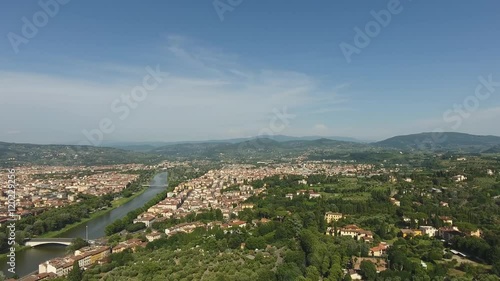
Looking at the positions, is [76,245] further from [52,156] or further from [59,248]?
[52,156]

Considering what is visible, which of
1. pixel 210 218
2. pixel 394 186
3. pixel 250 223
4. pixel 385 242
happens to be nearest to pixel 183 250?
pixel 250 223

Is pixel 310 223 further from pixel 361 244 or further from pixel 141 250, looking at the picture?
pixel 141 250

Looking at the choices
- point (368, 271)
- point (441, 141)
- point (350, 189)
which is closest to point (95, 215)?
point (350, 189)

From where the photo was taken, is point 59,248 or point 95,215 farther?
point 95,215

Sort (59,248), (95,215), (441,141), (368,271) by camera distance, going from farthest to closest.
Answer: (441,141) → (95,215) → (59,248) → (368,271)

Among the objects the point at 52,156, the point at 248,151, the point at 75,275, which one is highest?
the point at 52,156

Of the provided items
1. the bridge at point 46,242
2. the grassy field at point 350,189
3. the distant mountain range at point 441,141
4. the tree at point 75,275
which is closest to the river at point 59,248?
the bridge at point 46,242

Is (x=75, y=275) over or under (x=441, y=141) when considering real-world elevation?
under

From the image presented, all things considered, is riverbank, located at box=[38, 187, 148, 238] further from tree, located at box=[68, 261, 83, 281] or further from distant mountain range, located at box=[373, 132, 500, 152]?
distant mountain range, located at box=[373, 132, 500, 152]

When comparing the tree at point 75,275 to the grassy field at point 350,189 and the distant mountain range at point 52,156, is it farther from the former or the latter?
the distant mountain range at point 52,156
